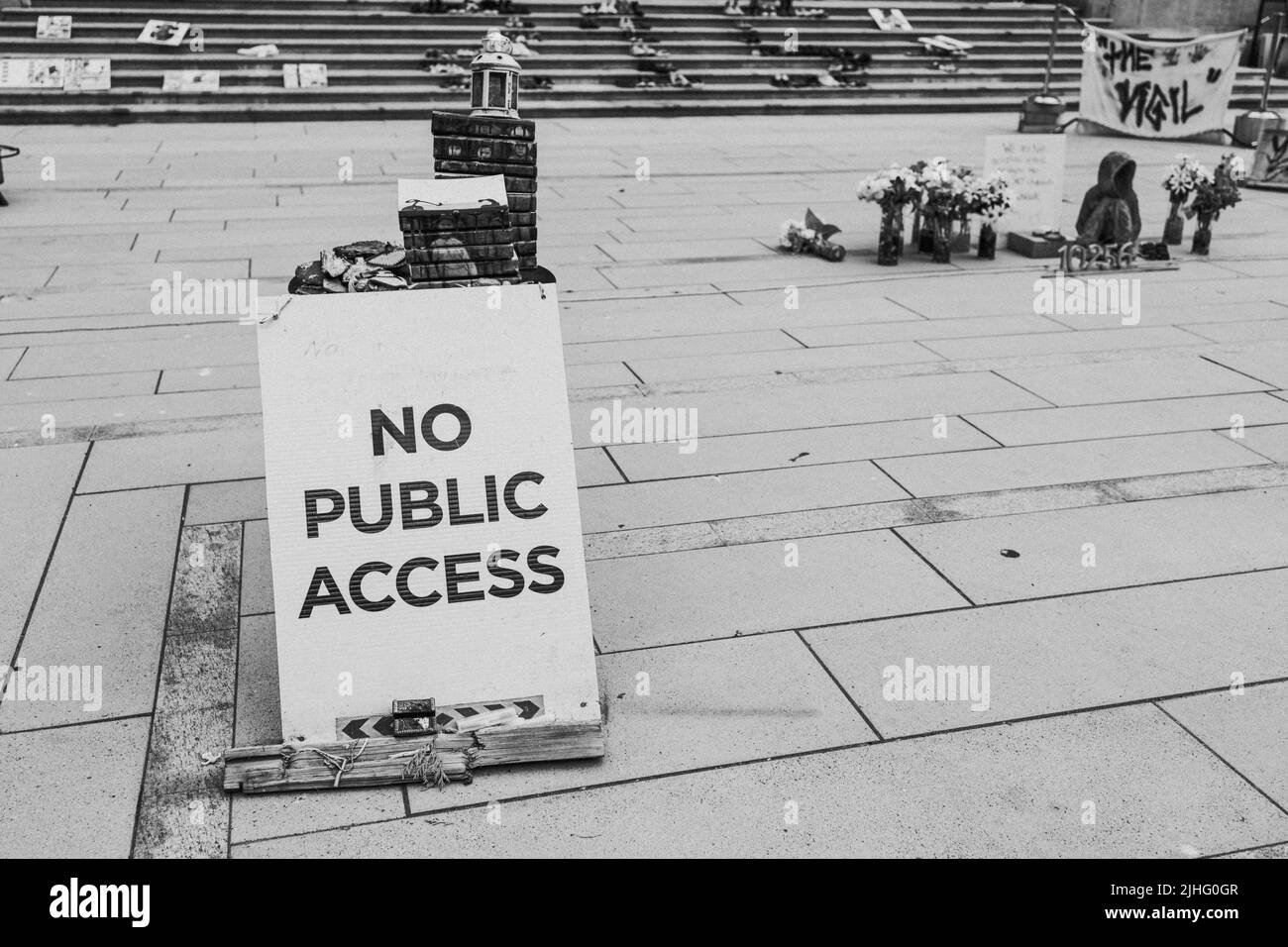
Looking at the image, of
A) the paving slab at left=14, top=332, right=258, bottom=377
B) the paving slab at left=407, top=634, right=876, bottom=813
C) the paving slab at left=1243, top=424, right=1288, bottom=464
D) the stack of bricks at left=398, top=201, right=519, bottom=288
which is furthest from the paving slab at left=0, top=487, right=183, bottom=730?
the paving slab at left=1243, top=424, right=1288, bottom=464

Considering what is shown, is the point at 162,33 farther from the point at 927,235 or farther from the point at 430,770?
the point at 430,770

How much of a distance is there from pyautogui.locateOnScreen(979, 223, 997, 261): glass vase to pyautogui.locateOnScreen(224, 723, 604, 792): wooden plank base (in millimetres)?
7963

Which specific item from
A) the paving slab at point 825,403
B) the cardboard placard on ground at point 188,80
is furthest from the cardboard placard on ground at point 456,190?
the cardboard placard on ground at point 188,80

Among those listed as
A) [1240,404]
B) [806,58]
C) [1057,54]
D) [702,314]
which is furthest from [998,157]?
[1057,54]

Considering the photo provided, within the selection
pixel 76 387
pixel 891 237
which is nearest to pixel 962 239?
pixel 891 237

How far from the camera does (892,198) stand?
9.92 meters

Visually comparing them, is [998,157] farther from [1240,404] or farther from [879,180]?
[1240,404]

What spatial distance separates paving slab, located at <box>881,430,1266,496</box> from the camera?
218 inches

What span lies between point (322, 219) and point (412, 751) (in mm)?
8965

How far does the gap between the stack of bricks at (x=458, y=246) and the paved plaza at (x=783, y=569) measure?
1.38m

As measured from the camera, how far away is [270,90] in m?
18.7

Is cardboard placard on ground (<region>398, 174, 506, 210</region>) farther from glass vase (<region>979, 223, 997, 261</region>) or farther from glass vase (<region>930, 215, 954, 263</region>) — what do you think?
glass vase (<region>979, 223, 997, 261</region>)

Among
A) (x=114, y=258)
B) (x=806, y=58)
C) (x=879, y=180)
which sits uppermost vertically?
(x=806, y=58)

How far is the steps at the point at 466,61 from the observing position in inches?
723
